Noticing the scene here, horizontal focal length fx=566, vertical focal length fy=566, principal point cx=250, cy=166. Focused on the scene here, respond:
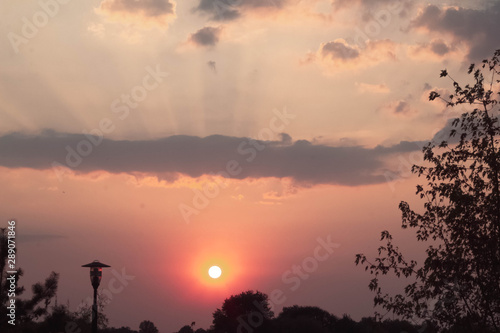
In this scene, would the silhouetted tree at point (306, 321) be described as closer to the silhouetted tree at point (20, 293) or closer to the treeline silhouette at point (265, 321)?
the treeline silhouette at point (265, 321)

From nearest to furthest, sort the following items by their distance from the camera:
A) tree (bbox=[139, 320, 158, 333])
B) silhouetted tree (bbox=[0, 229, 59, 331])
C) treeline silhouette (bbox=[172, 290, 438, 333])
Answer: silhouetted tree (bbox=[0, 229, 59, 331]) → treeline silhouette (bbox=[172, 290, 438, 333]) → tree (bbox=[139, 320, 158, 333])

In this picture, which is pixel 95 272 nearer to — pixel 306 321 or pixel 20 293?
pixel 20 293

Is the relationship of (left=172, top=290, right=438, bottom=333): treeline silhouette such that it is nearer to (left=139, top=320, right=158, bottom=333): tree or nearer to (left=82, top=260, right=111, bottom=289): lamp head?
(left=139, top=320, right=158, bottom=333): tree

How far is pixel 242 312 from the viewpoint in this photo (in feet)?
347

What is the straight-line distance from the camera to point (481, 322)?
1603 cm

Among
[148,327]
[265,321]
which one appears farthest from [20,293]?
[148,327]

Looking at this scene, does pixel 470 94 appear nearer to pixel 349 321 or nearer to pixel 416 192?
pixel 416 192

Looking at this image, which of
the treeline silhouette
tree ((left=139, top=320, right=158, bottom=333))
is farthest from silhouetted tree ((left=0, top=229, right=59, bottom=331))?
tree ((left=139, top=320, right=158, bottom=333))

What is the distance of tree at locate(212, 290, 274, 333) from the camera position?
97.4 meters

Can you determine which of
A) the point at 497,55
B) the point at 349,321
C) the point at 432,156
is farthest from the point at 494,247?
the point at 349,321

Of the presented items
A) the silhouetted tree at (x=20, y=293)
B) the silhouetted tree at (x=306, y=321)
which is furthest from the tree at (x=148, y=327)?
the silhouetted tree at (x=20, y=293)

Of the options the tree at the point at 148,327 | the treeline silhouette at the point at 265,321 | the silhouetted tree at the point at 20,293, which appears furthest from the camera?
the tree at the point at 148,327

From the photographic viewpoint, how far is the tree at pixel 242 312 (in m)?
97.4

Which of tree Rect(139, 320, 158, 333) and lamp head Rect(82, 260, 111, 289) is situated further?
tree Rect(139, 320, 158, 333)
